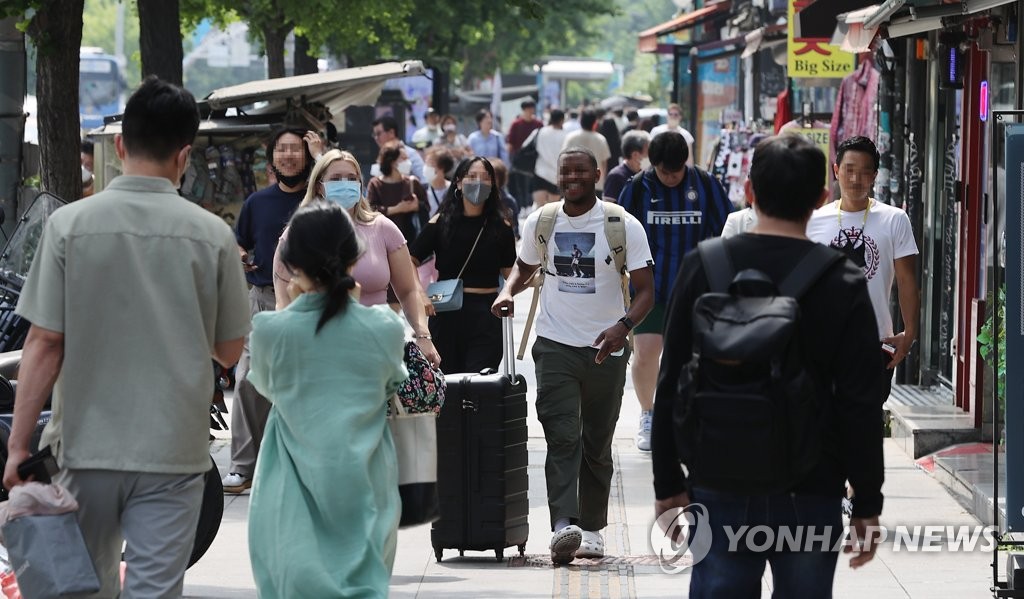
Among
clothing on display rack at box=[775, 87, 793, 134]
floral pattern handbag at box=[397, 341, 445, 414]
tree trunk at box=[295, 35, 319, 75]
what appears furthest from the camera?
tree trunk at box=[295, 35, 319, 75]

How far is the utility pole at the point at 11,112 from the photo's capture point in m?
10.2

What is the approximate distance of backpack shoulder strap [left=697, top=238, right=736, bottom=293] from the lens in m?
Result: 4.13

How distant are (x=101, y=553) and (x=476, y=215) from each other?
181 inches

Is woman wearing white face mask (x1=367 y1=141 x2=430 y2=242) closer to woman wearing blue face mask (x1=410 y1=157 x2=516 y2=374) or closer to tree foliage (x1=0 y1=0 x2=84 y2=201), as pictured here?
tree foliage (x1=0 y1=0 x2=84 y2=201)

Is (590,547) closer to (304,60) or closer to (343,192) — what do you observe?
(343,192)

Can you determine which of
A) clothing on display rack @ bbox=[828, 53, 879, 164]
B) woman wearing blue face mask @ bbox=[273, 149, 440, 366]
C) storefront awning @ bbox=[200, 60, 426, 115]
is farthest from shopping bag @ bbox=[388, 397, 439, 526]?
storefront awning @ bbox=[200, 60, 426, 115]

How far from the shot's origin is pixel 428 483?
17.1ft

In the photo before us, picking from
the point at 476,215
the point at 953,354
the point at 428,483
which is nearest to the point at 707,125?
the point at 953,354

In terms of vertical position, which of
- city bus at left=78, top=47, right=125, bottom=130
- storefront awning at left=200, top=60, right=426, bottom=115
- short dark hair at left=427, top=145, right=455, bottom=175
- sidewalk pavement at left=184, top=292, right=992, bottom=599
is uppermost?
city bus at left=78, top=47, right=125, bottom=130

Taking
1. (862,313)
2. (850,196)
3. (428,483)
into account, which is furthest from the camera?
(850,196)

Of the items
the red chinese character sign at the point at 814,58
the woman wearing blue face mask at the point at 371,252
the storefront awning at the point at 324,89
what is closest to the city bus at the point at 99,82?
the storefront awning at the point at 324,89

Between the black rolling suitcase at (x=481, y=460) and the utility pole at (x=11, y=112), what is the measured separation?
13.4 ft

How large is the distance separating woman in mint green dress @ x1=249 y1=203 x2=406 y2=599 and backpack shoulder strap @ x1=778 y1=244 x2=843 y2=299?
1.29 meters

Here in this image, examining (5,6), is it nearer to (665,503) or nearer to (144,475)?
(144,475)
